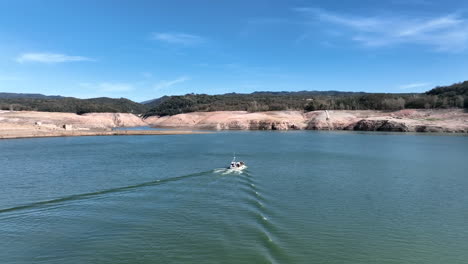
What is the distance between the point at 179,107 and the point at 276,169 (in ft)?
379

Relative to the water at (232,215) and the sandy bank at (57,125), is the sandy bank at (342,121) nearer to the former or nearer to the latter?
the sandy bank at (57,125)

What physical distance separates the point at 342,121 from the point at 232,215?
74150 mm

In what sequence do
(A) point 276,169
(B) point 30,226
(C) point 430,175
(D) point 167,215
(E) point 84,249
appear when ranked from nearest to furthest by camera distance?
(E) point 84,249 < (B) point 30,226 < (D) point 167,215 < (C) point 430,175 < (A) point 276,169

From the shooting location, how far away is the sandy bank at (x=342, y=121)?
71625 millimetres

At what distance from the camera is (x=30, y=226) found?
13.5 metres

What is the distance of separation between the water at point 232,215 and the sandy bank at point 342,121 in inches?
1975

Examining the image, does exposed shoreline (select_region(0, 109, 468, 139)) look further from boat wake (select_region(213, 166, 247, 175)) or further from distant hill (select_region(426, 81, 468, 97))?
boat wake (select_region(213, 166, 247, 175))

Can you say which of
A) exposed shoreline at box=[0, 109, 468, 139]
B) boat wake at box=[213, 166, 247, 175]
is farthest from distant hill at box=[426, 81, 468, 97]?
boat wake at box=[213, 166, 247, 175]

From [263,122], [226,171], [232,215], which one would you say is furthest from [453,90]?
[232,215]

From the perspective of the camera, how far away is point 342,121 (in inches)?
3305

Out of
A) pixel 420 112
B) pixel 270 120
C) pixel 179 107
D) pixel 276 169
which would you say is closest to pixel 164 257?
pixel 276 169

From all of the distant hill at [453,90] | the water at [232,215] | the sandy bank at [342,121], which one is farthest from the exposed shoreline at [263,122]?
the water at [232,215]

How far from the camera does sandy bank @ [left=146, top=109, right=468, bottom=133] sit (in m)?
71.6

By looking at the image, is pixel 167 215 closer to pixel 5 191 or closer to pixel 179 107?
pixel 5 191
